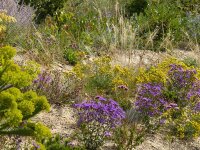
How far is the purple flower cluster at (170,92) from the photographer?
5516 mm

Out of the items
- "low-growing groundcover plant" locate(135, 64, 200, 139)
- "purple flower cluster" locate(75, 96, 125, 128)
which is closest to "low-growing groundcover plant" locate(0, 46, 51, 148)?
"purple flower cluster" locate(75, 96, 125, 128)

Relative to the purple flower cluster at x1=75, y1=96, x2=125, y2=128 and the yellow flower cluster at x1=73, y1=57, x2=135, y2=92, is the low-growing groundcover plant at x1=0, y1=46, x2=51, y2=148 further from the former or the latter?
the yellow flower cluster at x1=73, y1=57, x2=135, y2=92

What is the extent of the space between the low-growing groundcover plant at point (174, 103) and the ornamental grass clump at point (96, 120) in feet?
2.20

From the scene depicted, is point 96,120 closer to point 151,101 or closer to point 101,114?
point 101,114

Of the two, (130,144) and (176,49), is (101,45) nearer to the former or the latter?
(176,49)

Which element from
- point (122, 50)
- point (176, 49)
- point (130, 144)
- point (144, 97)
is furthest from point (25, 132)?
point (176, 49)

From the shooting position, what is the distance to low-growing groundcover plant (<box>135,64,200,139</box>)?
5535 millimetres

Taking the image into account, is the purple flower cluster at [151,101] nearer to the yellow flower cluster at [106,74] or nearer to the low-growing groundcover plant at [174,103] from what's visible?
the low-growing groundcover plant at [174,103]

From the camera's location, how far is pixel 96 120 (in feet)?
15.8

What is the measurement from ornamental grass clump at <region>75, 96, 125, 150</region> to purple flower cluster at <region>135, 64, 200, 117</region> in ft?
1.98

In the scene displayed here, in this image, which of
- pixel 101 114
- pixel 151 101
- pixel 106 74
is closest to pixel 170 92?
pixel 151 101

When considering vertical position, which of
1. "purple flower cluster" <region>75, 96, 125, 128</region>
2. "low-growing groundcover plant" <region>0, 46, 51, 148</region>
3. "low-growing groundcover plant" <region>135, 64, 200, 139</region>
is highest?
"low-growing groundcover plant" <region>0, 46, 51, 148</region>

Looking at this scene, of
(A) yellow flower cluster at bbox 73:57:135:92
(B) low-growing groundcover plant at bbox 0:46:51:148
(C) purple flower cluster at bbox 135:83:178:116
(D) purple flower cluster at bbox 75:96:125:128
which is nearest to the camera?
(B) low-growing groundcover plant at bbox 0:46:51:148

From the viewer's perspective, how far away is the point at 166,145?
550cm
